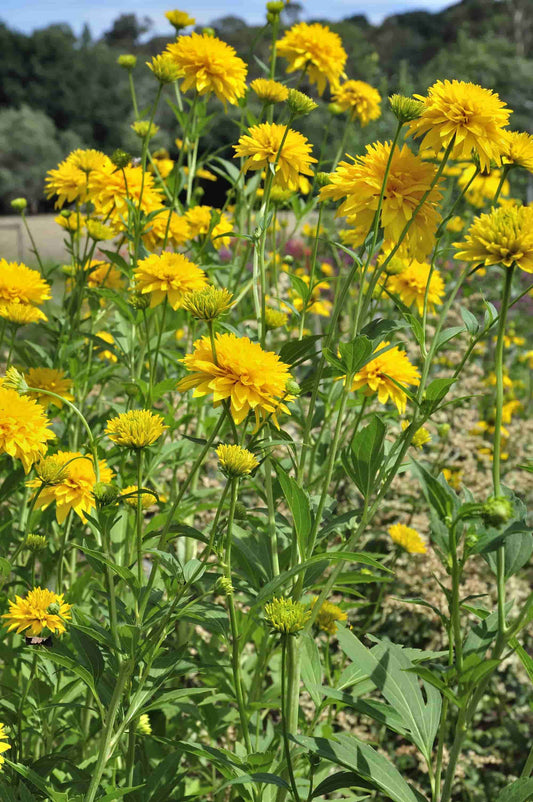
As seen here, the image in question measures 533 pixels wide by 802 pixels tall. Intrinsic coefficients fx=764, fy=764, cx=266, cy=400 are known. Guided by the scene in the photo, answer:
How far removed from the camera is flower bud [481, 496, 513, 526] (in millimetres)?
813

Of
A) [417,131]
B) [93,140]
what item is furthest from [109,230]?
[93,140]

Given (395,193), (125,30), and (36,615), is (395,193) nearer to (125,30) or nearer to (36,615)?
(36,615)

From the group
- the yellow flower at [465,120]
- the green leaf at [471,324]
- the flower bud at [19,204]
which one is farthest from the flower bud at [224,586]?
the flower bud at [19,204]

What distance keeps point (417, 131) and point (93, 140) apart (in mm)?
23545

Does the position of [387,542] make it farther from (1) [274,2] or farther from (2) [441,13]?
(2) [441,13]

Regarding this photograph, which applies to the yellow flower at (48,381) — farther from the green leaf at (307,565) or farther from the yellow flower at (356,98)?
the yellow flower at (356,98)

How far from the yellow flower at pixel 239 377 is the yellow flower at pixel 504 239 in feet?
0.94

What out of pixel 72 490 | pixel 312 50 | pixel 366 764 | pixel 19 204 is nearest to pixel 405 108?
pixel 72 490

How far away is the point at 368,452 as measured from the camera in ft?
3.88

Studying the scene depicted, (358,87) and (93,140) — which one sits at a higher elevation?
(93,140)

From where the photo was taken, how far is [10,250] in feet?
33.5

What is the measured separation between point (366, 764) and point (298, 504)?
13.7 inches

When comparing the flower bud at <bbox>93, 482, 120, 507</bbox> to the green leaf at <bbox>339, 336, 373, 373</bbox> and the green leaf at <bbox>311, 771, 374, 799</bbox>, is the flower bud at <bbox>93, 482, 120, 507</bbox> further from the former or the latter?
the green leaf at <bbox>311, 771, 374, 799</bbox>

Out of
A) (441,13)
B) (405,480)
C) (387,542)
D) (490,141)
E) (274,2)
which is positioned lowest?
(387,542)
